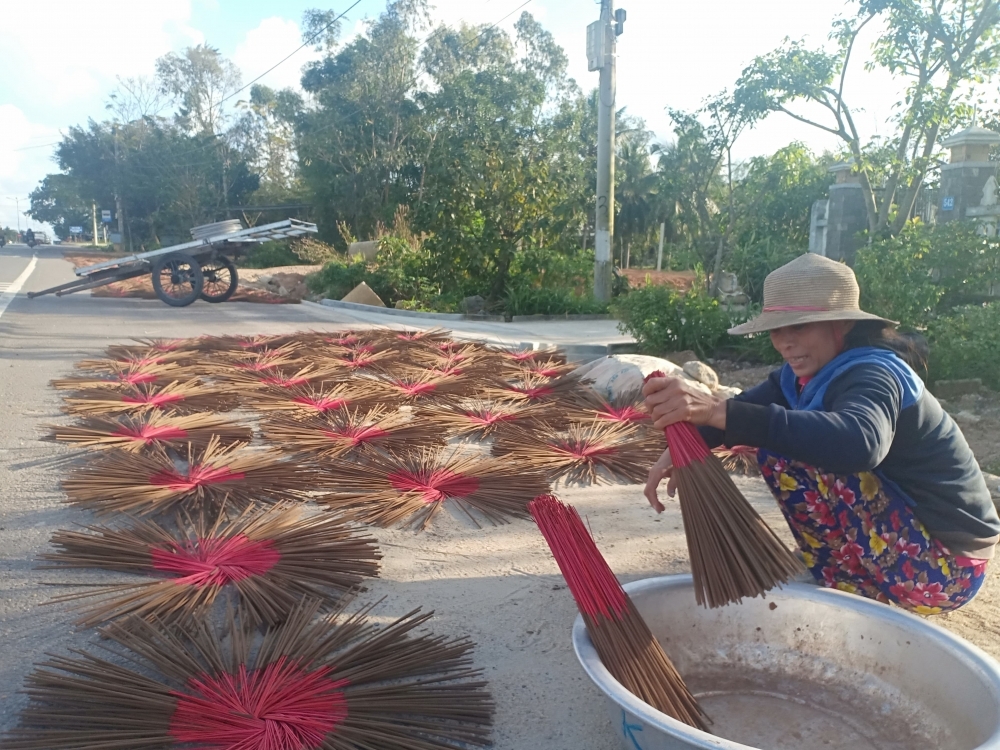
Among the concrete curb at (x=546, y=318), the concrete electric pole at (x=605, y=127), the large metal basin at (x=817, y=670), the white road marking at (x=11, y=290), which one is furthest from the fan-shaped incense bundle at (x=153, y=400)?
the concrete electric pole at (x=605, y=127)

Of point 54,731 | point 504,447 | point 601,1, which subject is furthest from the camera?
point 601,1

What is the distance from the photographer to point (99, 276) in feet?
33.8

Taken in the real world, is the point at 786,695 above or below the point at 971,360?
below

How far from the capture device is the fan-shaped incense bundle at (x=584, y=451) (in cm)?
328

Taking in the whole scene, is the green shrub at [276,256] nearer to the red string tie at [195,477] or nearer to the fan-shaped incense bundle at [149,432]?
the fan-shaped incense bundle at [149,432]

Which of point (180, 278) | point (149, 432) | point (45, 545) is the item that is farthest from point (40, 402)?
point (180, 278)

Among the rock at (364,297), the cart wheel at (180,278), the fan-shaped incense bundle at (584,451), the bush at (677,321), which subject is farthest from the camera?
the rock at (364,297)

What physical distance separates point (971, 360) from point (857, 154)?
103 inches

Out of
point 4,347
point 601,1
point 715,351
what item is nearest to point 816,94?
point 715,351

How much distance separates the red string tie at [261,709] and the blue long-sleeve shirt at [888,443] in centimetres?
97

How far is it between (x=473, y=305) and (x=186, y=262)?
4.06 metres

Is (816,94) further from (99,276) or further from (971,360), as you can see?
(99,276)

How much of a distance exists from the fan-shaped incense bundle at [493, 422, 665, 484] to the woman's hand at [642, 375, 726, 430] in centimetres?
170

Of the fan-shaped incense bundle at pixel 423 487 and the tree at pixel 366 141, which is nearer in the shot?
the fan-shaped incense bundle at pixel 423 487
